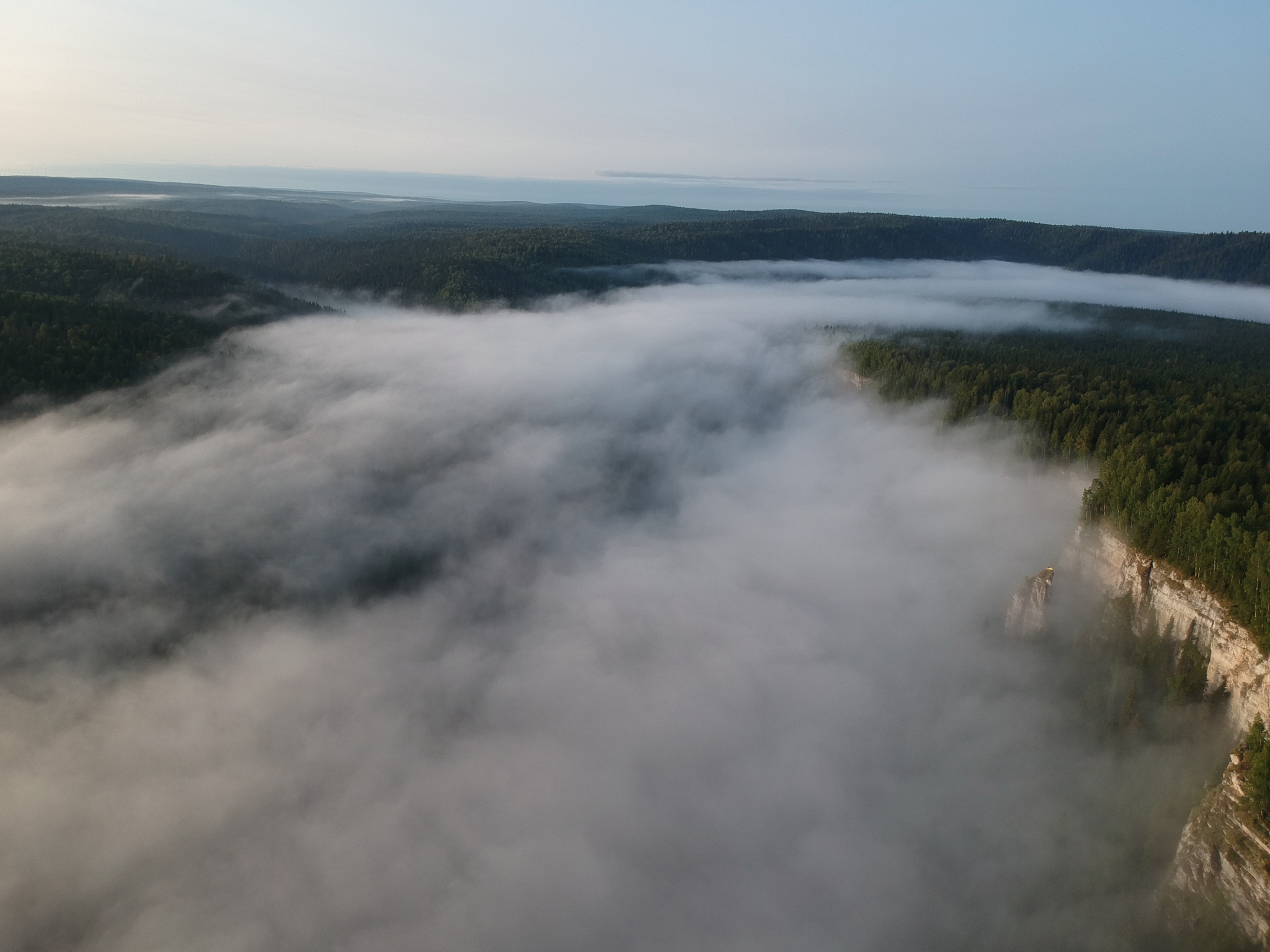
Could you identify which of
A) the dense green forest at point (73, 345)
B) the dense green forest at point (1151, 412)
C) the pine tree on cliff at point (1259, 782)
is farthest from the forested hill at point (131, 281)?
the pine tree on cliff at point (1259, 782)

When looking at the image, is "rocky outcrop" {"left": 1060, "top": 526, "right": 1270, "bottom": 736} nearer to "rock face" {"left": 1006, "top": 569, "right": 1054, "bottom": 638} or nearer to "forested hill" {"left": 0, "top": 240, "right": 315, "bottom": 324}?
"rock face" {"left": 1006, "top": 569, "right": 1054, "bottom": 638}

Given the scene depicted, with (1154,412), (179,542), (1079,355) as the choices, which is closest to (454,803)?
(179,542)

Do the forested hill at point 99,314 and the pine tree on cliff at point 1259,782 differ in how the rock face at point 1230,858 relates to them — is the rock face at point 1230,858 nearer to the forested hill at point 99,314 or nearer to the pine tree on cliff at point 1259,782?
the pine tree on cliff at point 1259,782

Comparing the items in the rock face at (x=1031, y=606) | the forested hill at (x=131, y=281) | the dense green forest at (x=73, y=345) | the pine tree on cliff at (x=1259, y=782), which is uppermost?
the forested hill at (x=131, y=281)

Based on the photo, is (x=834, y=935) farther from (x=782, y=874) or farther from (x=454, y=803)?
(x=454, y=803)

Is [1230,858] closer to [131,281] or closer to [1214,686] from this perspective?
[1214,686]

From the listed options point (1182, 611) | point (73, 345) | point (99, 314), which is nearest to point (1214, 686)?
point (1182, 611)
